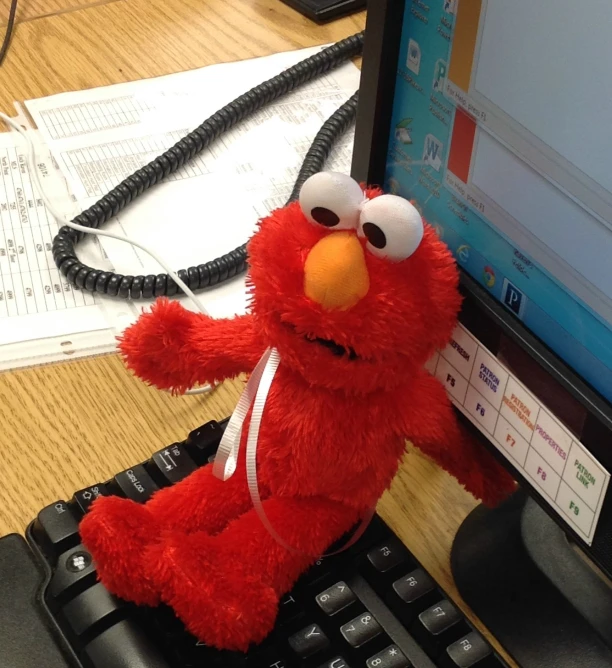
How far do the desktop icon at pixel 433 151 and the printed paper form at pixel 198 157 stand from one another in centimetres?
23

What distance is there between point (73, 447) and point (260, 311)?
199mm

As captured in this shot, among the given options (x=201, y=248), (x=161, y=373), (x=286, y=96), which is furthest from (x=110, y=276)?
(x=286, y=96)

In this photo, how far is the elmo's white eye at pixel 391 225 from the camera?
1.02 feet

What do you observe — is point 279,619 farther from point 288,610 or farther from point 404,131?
point 404,131

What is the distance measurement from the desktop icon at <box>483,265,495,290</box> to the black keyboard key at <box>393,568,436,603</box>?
0.15 m

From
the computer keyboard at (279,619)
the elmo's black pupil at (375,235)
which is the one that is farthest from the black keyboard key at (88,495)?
the elmo's black pupil at (375,235)

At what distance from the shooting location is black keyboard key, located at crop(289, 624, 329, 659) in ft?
1.25

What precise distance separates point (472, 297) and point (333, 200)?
10cm

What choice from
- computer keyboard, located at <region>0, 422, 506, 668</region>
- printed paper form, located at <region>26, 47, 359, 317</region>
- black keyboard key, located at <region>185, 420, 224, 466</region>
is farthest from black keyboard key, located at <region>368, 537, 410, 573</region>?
printed paper form, located at <region>26, 47, 359, 317</region>

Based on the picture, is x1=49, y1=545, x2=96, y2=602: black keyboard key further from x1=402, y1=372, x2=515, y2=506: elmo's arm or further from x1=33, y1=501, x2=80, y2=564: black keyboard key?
x1=402, y1=372, x2=515, y2=506: elmo's arm

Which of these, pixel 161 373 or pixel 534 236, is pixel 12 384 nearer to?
pixel 161 373

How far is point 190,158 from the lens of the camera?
71cm

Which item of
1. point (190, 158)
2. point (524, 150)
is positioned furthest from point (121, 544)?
point (190, 158)

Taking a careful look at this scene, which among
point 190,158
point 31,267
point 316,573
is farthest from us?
point 190,158
